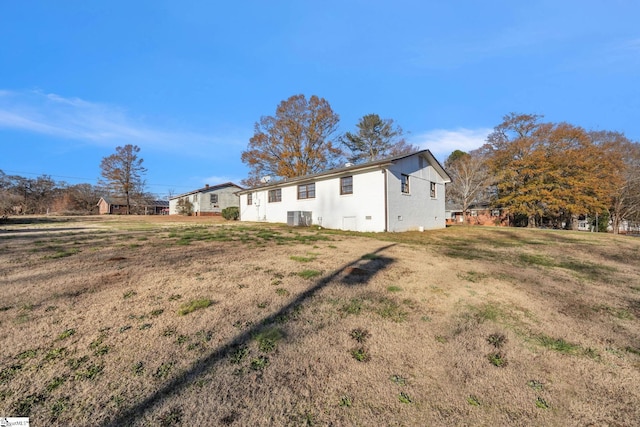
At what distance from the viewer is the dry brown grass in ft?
6.27

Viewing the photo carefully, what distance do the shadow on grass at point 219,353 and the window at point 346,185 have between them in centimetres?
935

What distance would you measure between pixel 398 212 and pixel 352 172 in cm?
316

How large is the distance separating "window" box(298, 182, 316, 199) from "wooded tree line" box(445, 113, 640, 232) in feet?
69.6

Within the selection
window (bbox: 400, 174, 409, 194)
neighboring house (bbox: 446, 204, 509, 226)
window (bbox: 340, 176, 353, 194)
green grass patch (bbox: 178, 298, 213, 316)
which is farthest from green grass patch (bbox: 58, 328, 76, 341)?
neighboring house (bbox: 446, 204, 509, 226)

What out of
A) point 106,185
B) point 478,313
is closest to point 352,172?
point 478,313

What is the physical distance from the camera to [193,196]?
117ft

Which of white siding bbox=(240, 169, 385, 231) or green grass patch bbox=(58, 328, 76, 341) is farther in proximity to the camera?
white siding bbox=(240, 169, 385, 231)

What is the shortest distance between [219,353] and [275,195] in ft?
57.0

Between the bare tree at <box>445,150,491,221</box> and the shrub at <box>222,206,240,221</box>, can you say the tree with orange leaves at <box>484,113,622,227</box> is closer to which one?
the bare tree at <box>445,150,491,221</box>

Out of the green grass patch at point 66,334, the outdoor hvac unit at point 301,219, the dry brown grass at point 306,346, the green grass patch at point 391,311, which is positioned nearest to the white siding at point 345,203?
the outdoor hvac unit at point 301,219

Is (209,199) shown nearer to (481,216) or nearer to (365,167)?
(365,167)

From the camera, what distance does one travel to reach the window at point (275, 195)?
19141 mm

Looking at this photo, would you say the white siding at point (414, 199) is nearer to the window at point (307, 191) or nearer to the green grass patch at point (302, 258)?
the window at point (307, 191)

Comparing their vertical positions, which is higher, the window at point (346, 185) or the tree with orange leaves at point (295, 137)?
the tree with orange leaves at point (295, 137)
